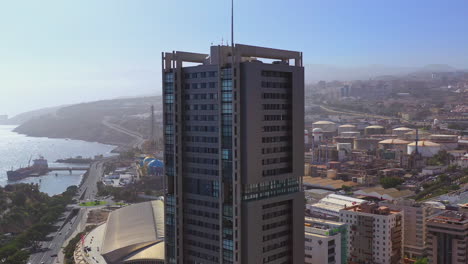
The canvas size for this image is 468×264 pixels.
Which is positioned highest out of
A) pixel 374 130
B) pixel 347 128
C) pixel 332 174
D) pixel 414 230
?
pixel 347 128

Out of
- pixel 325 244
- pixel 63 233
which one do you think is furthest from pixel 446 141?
pixel 325 244

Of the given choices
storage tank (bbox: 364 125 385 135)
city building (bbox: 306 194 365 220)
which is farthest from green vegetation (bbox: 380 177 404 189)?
storage tank (bbox: 364 125 385 135)

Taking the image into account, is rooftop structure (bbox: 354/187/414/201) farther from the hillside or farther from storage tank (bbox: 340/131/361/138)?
the hillside

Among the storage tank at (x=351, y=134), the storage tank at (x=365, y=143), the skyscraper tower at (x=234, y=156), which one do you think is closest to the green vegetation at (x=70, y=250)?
the skyscraper tower at (x=234, y=156)

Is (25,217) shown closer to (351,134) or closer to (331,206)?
(331,206)

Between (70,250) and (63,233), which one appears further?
(63,233)

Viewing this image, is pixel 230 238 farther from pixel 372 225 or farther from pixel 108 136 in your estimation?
pixel 108 136

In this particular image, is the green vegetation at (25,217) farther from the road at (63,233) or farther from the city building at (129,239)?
the city building at (129,239)
